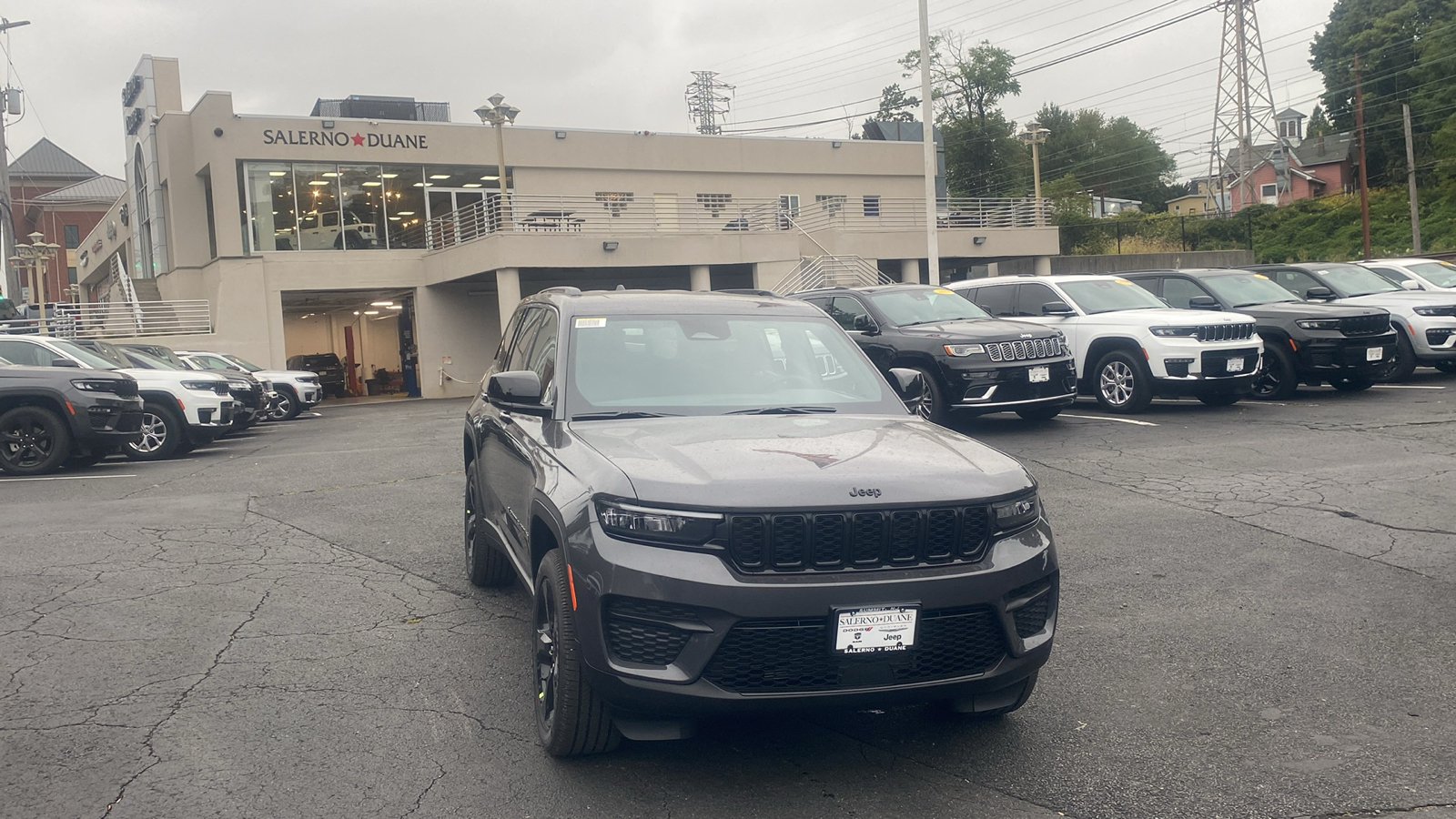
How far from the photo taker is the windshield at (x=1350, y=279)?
17312 millimetres

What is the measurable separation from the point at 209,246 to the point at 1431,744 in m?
38.8

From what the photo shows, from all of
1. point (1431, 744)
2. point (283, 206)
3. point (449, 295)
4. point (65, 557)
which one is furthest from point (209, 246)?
point (1431, 744)

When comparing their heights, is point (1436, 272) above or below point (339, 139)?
below

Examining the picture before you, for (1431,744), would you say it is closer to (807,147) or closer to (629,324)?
(629,324)

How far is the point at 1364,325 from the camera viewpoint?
14664mm

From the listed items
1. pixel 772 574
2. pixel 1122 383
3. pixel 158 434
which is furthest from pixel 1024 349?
pixel 158 434

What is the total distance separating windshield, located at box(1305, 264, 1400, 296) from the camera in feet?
56.8

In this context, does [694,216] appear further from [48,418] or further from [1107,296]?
[48,418]

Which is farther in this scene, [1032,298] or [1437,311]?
[1437,311]

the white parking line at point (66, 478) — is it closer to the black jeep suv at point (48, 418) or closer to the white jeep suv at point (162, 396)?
the black jeep suv at point (48, 418)

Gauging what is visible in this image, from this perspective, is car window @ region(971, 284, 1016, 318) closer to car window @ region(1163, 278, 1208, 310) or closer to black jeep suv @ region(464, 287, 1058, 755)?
car window @ region(1163, 278, 1208, 310)

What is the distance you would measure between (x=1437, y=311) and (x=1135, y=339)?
533cm

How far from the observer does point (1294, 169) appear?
70.7 meters

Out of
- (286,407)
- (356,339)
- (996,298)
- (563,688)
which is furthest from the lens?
(356,339)
